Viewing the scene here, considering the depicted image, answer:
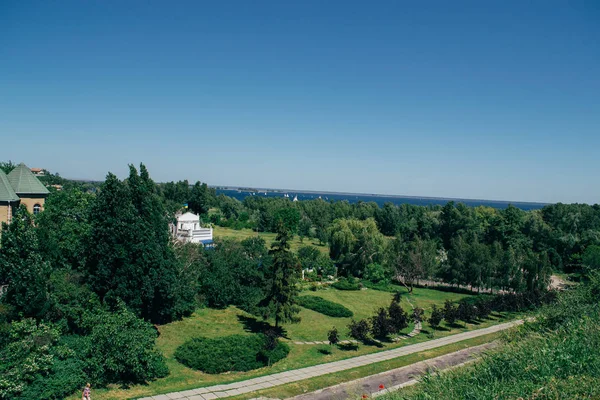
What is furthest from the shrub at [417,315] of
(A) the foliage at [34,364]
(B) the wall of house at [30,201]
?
(B) the wall of house at [30,201]

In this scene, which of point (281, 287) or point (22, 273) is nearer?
point (22, 273)

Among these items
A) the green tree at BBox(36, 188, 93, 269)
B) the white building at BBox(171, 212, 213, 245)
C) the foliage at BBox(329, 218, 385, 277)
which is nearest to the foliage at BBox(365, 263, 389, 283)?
the foliage at BBox(329, 218, 385, 277)

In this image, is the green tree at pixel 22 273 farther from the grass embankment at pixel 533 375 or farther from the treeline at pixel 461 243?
the treeline at pixel 461 243

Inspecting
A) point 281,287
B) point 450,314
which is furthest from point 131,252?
point 450,314

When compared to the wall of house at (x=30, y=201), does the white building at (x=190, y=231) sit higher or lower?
lower

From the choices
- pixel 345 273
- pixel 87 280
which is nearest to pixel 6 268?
pixel 87 280

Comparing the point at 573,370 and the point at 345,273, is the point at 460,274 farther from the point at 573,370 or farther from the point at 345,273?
the point at 573,370

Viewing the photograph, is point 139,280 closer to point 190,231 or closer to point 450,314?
point 450,314
